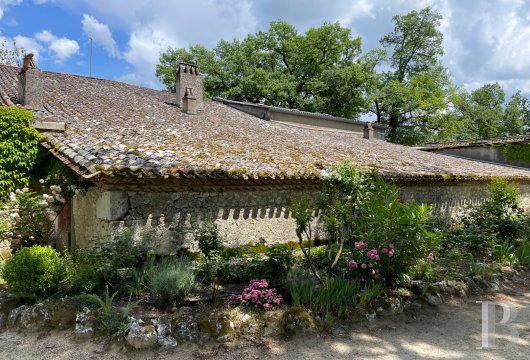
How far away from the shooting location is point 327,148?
A: 12.1 m

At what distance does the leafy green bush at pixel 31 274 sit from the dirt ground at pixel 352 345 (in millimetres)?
604

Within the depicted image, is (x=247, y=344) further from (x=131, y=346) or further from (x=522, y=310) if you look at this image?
(x=522, y=310)

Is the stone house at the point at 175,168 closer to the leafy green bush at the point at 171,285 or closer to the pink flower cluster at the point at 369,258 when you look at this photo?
the pink flower cluster at the point at 369,258

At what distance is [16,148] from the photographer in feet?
27.5

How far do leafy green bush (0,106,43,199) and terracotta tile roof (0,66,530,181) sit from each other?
0.59 m

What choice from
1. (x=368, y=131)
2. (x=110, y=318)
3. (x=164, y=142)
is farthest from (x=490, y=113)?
(x=110, y=318)

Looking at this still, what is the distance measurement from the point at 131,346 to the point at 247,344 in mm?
1327

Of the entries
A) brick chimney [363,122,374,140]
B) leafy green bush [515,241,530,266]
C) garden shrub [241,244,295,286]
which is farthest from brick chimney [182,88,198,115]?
brick chimney [363,122,374,140]

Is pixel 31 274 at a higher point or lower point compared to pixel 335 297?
higher

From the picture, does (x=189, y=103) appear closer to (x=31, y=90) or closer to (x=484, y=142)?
(x=31, y=90)

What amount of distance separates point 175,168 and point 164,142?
209cm

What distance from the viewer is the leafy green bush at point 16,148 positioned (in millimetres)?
8281

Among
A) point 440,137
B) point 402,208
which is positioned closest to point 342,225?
point 402,208

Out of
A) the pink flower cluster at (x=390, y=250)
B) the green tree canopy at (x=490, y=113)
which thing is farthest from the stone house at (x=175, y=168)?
the green tree canopy at (x=490, y=113)
